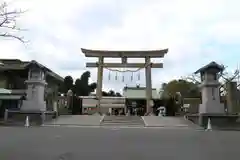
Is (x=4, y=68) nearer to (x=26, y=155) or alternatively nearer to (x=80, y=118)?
(x=80, y=118)

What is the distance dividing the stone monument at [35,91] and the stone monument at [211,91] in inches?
488

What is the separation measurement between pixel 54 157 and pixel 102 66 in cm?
3192

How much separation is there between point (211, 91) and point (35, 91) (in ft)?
45.0

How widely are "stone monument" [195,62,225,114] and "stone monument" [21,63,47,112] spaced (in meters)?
12.4

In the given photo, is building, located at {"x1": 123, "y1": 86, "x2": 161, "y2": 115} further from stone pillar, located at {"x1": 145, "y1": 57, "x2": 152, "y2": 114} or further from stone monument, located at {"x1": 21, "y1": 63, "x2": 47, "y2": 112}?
stone monument, located at {"x1": 21, "y1": 63, "x2": 47, "y2": 112}

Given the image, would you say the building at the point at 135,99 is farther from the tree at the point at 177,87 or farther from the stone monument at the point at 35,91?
the stone monument at the point at 35,91

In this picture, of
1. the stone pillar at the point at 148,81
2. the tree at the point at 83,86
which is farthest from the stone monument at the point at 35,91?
the tree at the point at 83,86

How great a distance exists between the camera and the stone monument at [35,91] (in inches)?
1129

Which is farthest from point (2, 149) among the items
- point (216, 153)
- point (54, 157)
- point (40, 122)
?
point (40, 122)

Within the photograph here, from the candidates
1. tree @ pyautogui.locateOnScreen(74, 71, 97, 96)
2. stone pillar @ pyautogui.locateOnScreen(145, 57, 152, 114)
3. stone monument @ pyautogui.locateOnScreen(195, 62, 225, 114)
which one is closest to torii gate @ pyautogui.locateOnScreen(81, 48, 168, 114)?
stone pillar @ pyautogui.locateOnScreen(145, 57, 152, 114)

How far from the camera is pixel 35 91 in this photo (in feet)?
95.5

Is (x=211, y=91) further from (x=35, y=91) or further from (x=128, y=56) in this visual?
(x=128, y=56)

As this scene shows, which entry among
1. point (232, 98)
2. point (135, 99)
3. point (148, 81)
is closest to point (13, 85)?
point (148, 81)

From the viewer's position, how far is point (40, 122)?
88.9 feet
